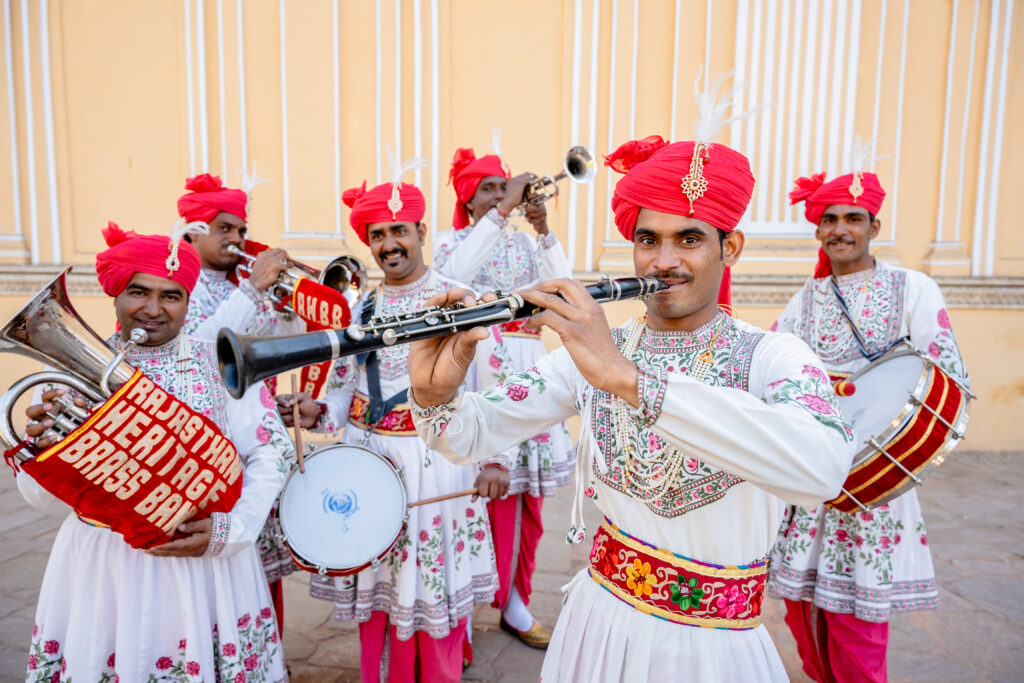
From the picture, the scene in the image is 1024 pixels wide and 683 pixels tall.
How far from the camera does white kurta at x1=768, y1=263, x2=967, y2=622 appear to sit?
2.98m

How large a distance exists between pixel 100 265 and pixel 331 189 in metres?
4.46

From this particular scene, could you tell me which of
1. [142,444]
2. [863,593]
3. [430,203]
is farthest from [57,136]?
[863,593]

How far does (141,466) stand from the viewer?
2.13m

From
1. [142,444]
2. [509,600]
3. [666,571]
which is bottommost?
[509,600]

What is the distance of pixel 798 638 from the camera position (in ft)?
10.8

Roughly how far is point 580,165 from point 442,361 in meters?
2.91

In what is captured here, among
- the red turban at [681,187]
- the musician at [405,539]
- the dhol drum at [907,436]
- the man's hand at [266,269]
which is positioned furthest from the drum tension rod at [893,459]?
the man's hand at [266,269]

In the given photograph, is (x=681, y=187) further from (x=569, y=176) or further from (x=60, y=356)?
(x=569, y=176)

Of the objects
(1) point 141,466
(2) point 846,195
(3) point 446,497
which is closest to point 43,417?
(1) point 141,466

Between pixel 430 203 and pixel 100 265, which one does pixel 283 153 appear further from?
pixel 100 265

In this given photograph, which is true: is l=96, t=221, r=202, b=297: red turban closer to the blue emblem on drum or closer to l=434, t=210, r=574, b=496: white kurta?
the blue emblem on drum

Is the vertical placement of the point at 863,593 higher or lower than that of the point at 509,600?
higher

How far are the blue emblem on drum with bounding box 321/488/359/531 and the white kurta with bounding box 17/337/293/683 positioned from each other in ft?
0.71

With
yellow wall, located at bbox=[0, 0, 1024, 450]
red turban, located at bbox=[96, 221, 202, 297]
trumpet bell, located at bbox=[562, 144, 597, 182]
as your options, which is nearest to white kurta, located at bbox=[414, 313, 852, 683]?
red turban, located at bbox=[96, 221, 202, 297]
